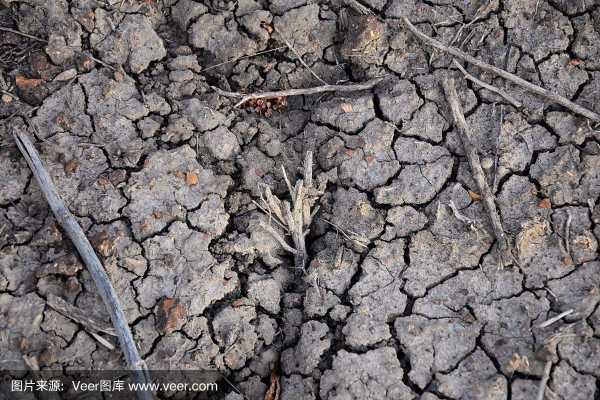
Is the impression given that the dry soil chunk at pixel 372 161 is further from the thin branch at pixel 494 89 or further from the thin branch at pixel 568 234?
the thin branch at pixel 568 234

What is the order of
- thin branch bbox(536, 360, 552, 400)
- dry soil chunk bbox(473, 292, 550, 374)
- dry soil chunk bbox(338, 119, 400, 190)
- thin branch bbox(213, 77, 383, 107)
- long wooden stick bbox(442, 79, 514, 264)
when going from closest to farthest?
thin branch bbox(536, 360, 552, 400), dry soil chunk bbox(473, 292, 550, 374), long wooden stick bbox(442, 79, 514, 264), dry soil chunk bbox(338, 119, 400, 190), thin branch bbox(213, 77, 383, 107)

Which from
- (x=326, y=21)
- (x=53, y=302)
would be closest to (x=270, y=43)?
(x=326, y=21)

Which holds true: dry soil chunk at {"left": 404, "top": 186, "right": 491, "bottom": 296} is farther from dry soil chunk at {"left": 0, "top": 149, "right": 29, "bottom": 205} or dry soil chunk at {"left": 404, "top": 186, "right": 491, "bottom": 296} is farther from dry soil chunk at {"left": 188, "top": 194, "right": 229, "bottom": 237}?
dry soil chunk at {"left": 0, "top": 149, "right": 29, "bottom": 205}

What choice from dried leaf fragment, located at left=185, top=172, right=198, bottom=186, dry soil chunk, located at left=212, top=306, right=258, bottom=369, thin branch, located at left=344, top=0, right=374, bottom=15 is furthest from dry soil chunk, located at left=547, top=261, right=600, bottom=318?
dried leaf fragment, located at left=185, top=172, right=198, bottom=186

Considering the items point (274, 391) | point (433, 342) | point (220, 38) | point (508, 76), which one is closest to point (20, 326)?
point (274, 391)

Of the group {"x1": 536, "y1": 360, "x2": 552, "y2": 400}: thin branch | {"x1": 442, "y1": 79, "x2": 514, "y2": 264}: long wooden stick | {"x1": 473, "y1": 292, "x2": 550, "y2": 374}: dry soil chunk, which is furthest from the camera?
{"x1": 442, "y1": 79, "x2": 514, "y2": 264}: long wooden stick

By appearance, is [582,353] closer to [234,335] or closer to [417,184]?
[417,184]

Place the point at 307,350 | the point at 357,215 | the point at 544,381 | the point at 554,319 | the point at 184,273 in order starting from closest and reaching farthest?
1. the point at 544,381
2. the point at 554,319
3. the point at 307,350
4. the point at 184,273
5. the point at 357,215
